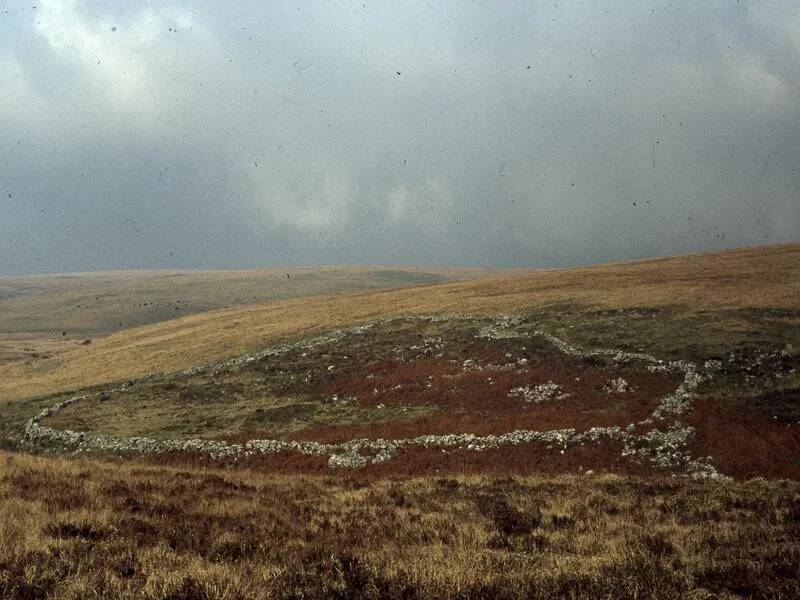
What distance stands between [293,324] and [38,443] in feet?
120

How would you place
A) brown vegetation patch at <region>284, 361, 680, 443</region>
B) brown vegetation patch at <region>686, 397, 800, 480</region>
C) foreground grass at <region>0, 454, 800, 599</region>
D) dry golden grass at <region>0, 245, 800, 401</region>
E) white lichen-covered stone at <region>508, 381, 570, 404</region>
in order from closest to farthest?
foreground grass at <region>0, 454, 800, 599</region>
brown vegetation patch at <region>686, 397, 800, 480</region>
brown vegetation patch at <region>284, 361, 680, 443</region>
white lichen-covered stone at <region>508, 381, 570, 404</region>
dry golden grass at <region>0, 245, 800, 401</region>

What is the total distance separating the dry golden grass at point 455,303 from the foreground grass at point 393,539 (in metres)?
41.0

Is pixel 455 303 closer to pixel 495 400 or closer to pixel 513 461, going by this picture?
pixel 495 400

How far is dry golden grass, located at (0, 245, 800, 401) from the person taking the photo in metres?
57.9

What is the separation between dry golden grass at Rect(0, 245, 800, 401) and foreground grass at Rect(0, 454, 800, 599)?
4102 cm

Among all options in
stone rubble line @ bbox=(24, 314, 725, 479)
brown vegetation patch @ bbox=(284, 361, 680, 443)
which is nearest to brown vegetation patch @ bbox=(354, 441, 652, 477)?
stone rubble line @ bbox=(24, 314, 725, 479)

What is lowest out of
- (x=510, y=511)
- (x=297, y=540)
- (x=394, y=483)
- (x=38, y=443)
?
(x=38, y=443)

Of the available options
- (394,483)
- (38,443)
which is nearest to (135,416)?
(38,443)

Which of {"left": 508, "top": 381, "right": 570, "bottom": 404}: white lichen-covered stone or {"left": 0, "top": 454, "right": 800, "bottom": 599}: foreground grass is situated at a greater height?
{"left": 0, "top": 454, "right": 800, "bottom": 599}: foreground grass

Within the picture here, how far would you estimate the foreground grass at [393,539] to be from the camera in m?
8.84

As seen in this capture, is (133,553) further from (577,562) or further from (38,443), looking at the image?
(38,443)

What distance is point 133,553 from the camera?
35.1 ft

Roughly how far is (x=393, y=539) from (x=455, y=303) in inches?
2336

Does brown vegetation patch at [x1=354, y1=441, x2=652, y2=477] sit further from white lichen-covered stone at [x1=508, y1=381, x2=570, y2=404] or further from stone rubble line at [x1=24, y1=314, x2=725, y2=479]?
white lichen-covered stone at [x1=508, y1=381, x2=570, y2=404]
